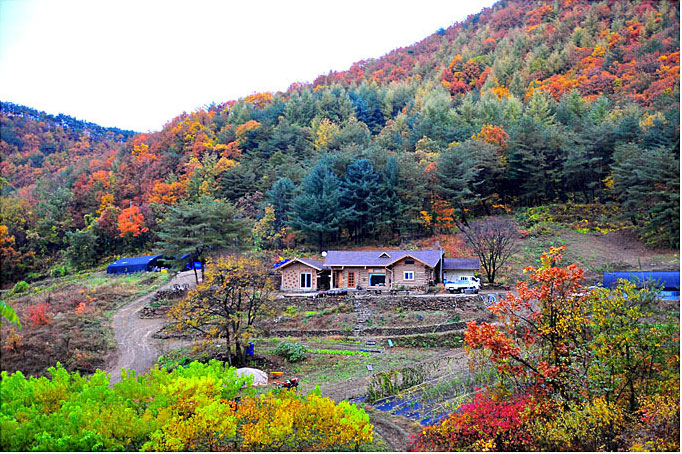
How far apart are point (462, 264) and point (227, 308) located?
12619 millimetres

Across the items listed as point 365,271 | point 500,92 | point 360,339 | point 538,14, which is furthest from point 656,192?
point 538,14

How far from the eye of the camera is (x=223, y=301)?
14.8m

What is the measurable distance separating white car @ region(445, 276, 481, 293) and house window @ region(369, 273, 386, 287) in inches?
123

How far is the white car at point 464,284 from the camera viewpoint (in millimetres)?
20891

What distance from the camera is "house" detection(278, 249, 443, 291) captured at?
22.2 meters

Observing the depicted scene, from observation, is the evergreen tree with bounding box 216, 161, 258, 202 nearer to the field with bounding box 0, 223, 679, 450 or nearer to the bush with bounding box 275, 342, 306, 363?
the field with bounding box 0, 223, 679, 450

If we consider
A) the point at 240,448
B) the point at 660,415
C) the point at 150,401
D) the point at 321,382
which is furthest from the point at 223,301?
the point at 660,415

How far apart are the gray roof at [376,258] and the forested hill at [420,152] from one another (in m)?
4.13

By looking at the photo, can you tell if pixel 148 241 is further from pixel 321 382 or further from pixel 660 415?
pixel 660 415

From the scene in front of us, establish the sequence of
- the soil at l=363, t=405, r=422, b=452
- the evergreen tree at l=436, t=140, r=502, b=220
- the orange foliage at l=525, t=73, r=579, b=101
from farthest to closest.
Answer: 1. the orange foliage at l=525, t=73, r=579, b=101
2. the evergreen tree at l=436, t=140, r=502, b=220
3. the soil at l=363, t=405, r=422, b=452

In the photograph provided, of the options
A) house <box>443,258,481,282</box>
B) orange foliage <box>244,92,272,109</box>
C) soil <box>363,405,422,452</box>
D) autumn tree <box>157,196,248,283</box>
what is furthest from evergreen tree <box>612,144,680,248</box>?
orange foliage <box>244,92,272,109</box>

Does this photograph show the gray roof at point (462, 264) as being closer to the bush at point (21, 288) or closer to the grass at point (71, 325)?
the grass at point (71, 325)

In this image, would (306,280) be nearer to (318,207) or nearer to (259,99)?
(318,207)

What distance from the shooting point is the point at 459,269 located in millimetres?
22109
